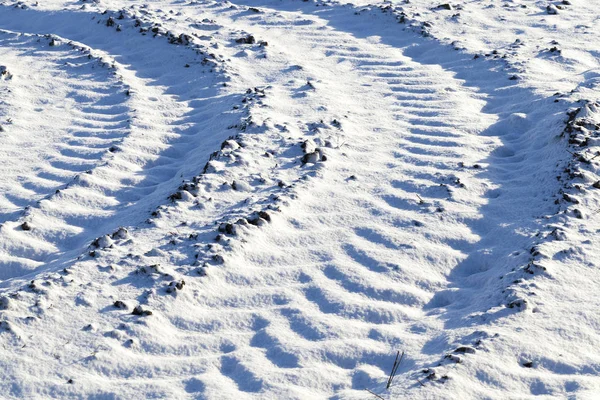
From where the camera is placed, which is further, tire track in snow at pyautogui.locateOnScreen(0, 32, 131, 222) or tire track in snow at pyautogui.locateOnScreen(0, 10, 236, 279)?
tire track in snow at pyautogui.locateOnScreen(0, 32, 131, 222)

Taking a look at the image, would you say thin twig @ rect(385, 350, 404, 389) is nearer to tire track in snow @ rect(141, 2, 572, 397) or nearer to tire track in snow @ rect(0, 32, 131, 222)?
tire track in snow @ rect(141, 2, 572, 397)

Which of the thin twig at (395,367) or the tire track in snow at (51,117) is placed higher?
the tire track in snow at (51,117)

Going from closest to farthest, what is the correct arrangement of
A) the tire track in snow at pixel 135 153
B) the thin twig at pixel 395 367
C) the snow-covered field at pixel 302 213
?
the thin twig at pixel 395 367, the snow-covered field at pixel 302 213, the tire track in snow at pixel 135 153

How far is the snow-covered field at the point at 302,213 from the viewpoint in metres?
3.17

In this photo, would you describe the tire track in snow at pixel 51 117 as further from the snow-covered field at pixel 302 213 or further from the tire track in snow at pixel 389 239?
the tire track in snow at pixel 389 239

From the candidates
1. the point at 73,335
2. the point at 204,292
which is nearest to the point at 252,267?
the point at 204,292

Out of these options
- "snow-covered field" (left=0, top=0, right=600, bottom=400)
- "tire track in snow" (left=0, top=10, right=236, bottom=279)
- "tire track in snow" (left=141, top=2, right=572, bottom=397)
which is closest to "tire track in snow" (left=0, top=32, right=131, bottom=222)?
"snow-covered field" (left=0, top=0, right=600, bottom=400)

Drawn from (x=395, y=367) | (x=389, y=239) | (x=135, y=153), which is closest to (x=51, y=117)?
(x=135, y=153)

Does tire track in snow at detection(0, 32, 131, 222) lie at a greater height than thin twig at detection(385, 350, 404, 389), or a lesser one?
greater

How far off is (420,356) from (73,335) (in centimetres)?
155

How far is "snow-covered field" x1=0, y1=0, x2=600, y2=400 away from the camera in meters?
3.17

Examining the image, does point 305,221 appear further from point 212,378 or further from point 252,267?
point 212,378

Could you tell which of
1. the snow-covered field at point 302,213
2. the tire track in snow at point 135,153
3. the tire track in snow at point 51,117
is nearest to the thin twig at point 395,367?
the snow-covered field at point 302,213

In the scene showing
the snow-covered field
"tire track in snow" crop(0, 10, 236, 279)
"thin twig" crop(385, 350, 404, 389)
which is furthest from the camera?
"tire track in snow" crop(0, 10, 236, 279)
